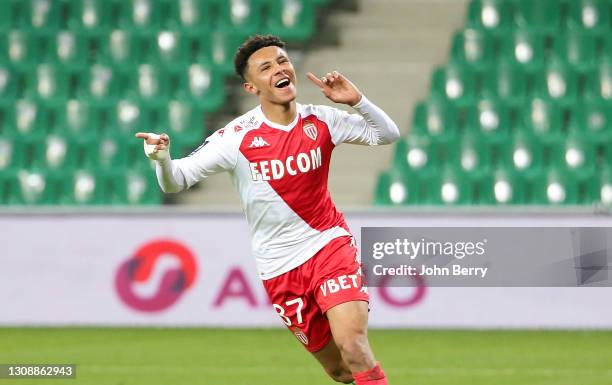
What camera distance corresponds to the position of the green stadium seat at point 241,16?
13781mm

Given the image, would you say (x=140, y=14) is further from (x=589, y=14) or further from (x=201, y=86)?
(x=589, y=14)

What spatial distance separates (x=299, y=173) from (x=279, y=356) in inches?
142

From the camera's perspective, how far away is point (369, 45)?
1435 cm

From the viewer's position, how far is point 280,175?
19.2 ft

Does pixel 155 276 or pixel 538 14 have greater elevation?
pixel 538 14

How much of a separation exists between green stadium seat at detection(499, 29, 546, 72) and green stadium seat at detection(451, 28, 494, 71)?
169 mm

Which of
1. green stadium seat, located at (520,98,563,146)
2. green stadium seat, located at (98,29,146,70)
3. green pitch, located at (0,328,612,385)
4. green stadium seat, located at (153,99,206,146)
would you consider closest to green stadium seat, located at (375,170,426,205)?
green stadium seat, located at (520,98,563,146)

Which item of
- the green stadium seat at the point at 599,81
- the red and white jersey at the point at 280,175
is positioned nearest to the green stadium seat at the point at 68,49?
the green stadium seat at the point at 599,81

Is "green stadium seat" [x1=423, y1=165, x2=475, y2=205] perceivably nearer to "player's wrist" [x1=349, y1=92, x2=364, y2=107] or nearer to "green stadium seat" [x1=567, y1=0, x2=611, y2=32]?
"green stadium seat" [x1=567, y1=0, x2=611, y2=32]

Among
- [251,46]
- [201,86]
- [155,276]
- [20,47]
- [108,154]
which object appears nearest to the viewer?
[251,46]

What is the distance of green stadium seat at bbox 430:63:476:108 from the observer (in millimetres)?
13164

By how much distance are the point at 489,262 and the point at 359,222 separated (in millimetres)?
1221

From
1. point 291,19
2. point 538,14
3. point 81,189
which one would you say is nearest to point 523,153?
point 538,14

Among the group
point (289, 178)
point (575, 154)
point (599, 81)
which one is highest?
point (289, 178)
